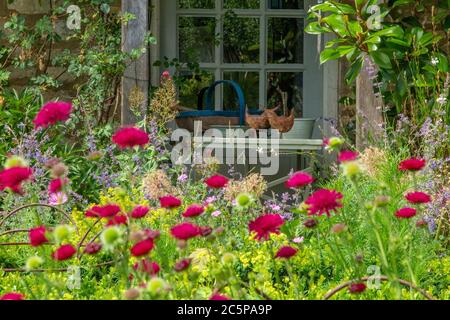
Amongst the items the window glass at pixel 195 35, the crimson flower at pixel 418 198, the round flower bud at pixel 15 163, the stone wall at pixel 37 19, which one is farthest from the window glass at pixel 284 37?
the round flower bud at pixel 15 163

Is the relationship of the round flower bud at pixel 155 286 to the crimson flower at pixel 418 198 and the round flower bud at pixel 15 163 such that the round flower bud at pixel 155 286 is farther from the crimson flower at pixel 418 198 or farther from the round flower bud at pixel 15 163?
the crimson flower at pixel 418 198

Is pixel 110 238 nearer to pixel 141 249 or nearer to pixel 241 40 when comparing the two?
pixel 141 249

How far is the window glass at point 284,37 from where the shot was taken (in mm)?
6137

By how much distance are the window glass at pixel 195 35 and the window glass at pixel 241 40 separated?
119mm

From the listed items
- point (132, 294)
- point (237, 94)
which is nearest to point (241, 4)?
point (237, 94)

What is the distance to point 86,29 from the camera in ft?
17.6

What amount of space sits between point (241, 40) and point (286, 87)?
1.57 ft

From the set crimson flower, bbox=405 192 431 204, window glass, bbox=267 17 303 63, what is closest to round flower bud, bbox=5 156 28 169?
crimson flower, bbox=405 192 431 204

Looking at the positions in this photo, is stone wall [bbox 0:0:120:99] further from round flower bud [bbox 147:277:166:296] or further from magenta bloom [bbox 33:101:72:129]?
round flower bud [bbox 147:277:166:296]

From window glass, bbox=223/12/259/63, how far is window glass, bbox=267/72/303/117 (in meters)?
0.19

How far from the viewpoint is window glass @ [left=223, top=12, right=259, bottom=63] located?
608 centimetres

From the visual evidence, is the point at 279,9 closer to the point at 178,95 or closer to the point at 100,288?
the point at 178,95

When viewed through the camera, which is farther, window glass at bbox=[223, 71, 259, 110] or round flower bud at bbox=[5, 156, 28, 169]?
window glass at bbox=[223, 71, 259, 110]

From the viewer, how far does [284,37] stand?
6.14 m
